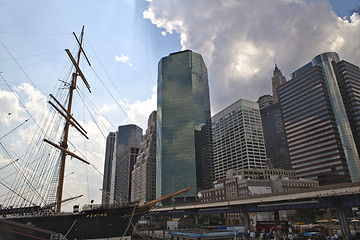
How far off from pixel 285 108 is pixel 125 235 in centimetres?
15394

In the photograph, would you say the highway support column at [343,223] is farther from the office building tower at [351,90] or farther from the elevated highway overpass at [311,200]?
the office building tower at [351,90]

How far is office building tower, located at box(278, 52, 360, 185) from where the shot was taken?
131 m

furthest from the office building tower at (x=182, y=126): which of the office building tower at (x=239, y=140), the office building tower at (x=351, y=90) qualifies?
the office building tower at (x=351, y=90)

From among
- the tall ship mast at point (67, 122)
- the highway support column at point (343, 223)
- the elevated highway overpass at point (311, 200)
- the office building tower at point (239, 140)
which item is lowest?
the highway support column at point (343, 223)

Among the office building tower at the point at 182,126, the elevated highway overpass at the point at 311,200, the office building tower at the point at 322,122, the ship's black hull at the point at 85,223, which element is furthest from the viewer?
the office building tower at the point at 182,126

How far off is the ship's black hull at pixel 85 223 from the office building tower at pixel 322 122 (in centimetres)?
13158

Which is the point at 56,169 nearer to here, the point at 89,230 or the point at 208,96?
the point at 89,230

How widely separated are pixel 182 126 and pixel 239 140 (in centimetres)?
4133

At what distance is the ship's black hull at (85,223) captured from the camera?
30.6 m

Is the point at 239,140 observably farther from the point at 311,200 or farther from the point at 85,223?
the point at 85,223

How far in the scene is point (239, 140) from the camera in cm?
16738

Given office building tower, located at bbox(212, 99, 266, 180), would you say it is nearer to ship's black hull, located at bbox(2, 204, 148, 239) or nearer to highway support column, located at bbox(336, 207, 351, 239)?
highway support column, located at bbox(336, 207, 351, 239)

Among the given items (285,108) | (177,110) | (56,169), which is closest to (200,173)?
(177,110)

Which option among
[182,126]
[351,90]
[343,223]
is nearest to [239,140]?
[182,126]
